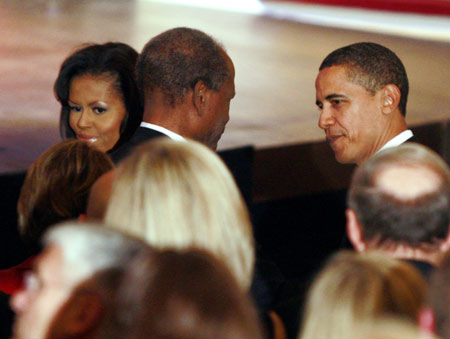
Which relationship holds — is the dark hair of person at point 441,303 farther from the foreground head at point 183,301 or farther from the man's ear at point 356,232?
the man's ear at point 356,232

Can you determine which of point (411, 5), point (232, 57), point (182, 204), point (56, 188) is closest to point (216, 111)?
point (56, 188)

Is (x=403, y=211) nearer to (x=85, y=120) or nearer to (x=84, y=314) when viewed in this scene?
(x=84, y=314)

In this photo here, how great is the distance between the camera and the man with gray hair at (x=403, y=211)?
4.17 feet

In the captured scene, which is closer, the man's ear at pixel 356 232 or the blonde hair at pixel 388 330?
the blonde hair at pixel 388 330

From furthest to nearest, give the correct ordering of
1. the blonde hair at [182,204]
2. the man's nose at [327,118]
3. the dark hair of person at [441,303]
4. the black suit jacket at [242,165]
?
the black suit jacket at [242,165] < the man's nose at [327,118] < the blonde hair at [182,204] < the dark hair of person at [441,303]

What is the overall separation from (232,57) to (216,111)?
5.86 m

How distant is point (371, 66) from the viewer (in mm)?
2264

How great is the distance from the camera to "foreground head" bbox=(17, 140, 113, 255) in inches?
67.6

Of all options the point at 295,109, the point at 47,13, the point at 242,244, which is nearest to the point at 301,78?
the point at 295,109

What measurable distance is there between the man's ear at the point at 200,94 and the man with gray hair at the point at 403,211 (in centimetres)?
104

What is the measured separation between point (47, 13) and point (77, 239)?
976 cm

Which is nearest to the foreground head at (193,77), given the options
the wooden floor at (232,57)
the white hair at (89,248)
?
the white hair at (89,248)

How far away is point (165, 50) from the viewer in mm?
2371

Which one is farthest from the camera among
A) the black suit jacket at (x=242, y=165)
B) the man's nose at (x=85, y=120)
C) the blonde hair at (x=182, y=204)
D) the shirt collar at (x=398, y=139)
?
the black suit jacket at (x=242, y=165)
